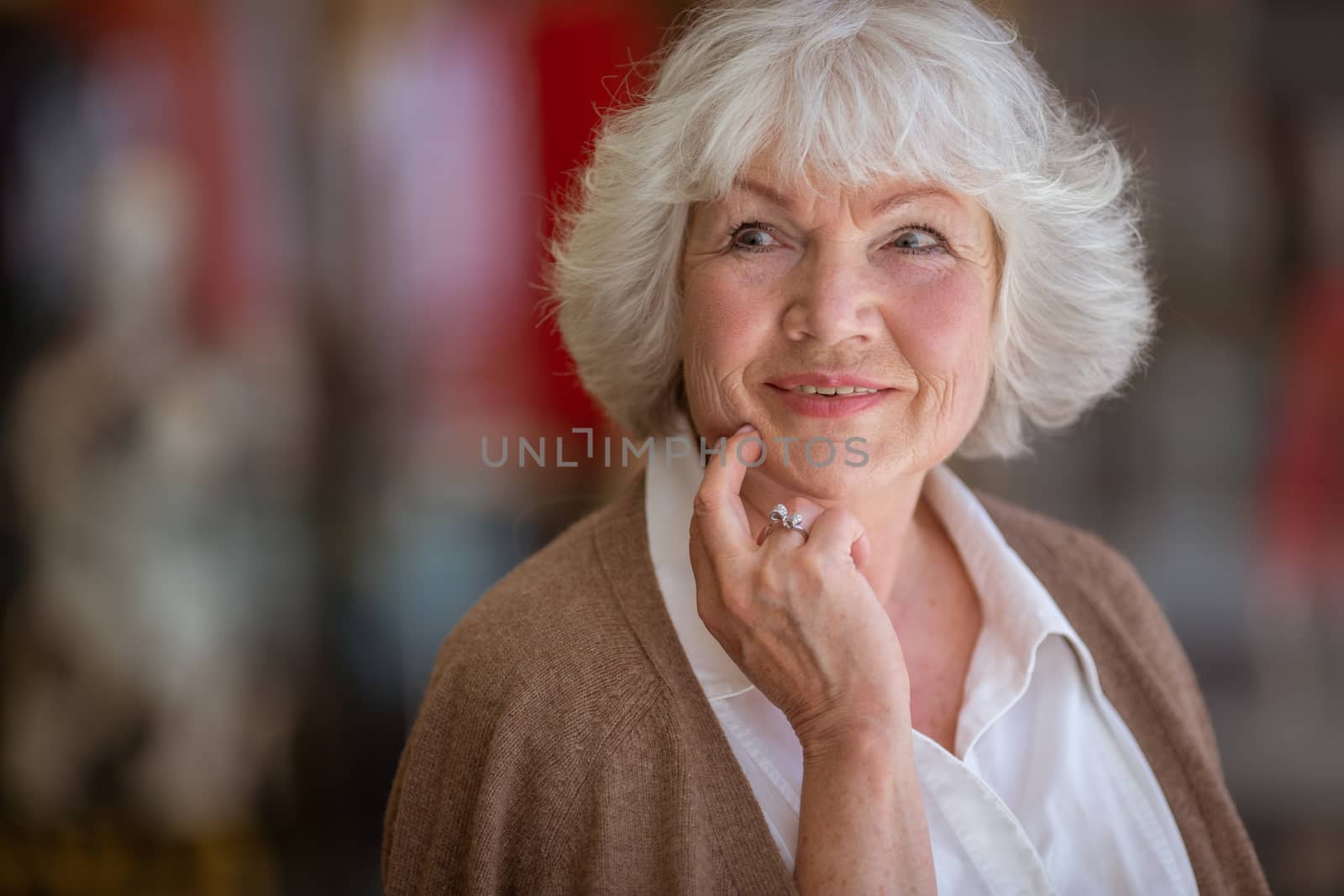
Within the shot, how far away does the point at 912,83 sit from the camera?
4.08 feet

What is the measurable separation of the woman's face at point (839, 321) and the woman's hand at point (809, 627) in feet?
0.38

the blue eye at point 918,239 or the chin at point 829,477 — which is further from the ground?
the blue eye at point 918,239

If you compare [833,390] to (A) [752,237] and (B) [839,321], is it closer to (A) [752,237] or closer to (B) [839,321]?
(B) [839,321]

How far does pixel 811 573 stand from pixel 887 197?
0.41m

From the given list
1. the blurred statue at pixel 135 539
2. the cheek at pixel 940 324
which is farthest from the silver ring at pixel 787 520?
the blurred statue at pixel 135 539

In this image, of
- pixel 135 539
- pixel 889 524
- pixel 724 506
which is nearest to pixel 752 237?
pixel 724 506

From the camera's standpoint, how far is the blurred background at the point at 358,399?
2.99 m

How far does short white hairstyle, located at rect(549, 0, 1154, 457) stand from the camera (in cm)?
124

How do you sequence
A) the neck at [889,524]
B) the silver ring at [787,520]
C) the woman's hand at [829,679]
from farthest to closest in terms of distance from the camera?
the neck at [889,524] → the silver ring at [787,520] → the woman's hand at [829,679]

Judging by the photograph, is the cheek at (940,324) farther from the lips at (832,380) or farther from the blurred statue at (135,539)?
the blurred statue at (135,539)

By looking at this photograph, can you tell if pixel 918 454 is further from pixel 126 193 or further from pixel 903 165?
pixel 126 193

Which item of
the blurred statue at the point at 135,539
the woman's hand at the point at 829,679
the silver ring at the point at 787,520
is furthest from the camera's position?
the blurred statue at the point at 135,539

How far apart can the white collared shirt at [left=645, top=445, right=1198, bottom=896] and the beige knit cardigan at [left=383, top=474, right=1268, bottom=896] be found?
48 mm

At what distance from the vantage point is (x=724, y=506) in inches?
49.8
